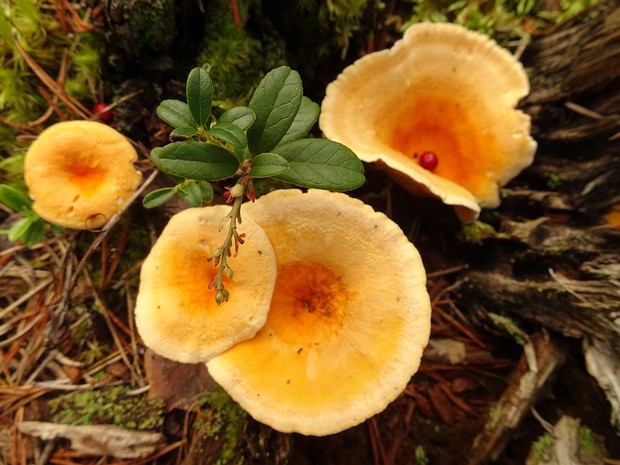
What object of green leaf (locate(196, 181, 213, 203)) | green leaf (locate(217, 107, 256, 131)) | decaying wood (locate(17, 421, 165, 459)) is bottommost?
decaying wood (locate(17, 421, 165, 459))

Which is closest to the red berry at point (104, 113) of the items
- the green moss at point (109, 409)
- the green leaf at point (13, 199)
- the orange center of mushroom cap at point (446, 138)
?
the green leaf at point (13, 199)

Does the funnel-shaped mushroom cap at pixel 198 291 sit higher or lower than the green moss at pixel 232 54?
lower

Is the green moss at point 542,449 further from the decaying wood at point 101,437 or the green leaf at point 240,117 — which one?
the green leaf at point 240,117

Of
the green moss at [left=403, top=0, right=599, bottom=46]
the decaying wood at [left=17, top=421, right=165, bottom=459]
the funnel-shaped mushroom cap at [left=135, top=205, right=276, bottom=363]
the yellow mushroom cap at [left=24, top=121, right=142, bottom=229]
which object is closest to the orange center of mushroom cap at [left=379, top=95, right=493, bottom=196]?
the green moss at [left=403, top=0, right=599, bottom=46]

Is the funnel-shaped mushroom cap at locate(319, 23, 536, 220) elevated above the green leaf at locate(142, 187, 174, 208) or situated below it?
above

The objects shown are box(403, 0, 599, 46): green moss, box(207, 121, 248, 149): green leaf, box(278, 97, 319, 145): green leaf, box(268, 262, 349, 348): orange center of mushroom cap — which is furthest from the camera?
box(403, 0, 599, 46): green moss

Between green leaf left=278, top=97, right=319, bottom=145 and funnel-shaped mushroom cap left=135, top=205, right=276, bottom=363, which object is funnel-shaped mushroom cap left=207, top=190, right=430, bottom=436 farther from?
green leaf left=278, top=97, right=319, bottom=145

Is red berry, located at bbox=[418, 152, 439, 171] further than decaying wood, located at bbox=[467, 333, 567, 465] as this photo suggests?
Yes

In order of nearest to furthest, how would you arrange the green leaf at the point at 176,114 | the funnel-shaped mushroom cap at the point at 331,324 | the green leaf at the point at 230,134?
the green leaf at the point at 230,134 → the green leaf at the point at 176,114 → the funnel-shaped mushroom cap at the point at 331,324
